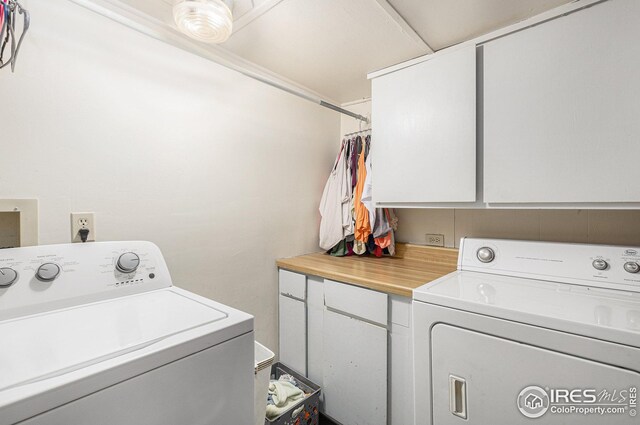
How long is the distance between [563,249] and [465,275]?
414mm

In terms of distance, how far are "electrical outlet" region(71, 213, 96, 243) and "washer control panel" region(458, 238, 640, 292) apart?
1738mm

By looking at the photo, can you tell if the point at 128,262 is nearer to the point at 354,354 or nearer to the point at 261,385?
the point at 261,385

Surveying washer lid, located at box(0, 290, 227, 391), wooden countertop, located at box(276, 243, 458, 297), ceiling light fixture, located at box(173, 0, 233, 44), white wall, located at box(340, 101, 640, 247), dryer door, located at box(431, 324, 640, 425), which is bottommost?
dryer door, located at box(431, 324, 640, 425)

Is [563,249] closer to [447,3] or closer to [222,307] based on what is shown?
[447,3]

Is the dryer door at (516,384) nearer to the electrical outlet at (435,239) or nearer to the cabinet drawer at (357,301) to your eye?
the cabinet drawer at (357,301)

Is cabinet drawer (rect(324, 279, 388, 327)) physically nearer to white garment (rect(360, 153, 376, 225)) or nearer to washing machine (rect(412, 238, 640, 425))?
washing machine (rect(412, 238, 640, 425))

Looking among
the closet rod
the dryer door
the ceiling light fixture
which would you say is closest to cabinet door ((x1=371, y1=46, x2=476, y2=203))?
the dryer door

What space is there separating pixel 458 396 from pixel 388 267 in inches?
30.4

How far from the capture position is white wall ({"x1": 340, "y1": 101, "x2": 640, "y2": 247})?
1.36 meters

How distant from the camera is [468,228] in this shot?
5.89ft

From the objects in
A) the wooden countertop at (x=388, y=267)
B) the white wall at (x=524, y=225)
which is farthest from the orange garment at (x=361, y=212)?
the white wall at (x=524, y=225)

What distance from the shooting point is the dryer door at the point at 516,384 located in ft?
2.70

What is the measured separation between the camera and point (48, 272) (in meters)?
0.93

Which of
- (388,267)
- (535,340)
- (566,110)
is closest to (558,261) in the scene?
(535,340)
